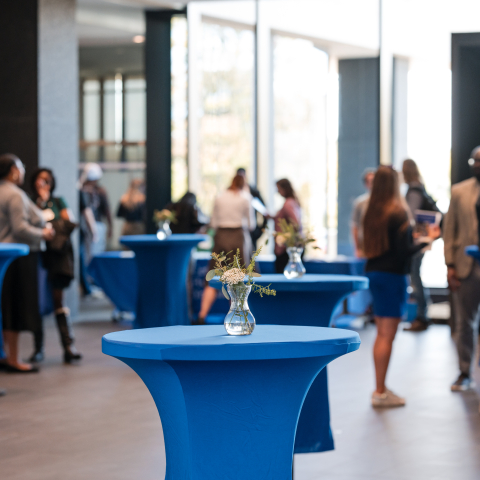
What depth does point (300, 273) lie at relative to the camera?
4.64 metres

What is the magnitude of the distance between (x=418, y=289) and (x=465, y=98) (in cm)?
208

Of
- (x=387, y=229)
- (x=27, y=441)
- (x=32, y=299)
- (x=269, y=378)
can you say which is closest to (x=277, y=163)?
(x=32, y=299)

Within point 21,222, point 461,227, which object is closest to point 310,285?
point 461,227

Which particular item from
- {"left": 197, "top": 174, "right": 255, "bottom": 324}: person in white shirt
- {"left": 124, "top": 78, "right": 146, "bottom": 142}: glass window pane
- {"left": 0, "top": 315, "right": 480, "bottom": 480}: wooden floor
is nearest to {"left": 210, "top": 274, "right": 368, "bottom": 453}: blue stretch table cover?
{"left": 0, "top": 315, "right": 480, "bottom": 480}: wooden floor

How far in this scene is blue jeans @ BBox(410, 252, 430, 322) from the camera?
352 inches

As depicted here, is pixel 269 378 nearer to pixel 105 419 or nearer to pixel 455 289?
pixel 105 419

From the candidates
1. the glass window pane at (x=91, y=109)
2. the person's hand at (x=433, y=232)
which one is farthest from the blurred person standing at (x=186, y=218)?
the glass window pane at (x=91, y=109)

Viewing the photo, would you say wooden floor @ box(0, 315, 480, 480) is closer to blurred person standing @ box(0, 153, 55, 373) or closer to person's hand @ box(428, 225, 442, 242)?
blurred person standing @ box(0, 153, 55, 373)

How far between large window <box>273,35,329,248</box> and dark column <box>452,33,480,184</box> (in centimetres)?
259

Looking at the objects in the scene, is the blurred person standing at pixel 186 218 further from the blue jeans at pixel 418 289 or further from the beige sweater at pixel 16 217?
the beige sweater at pixel 16 217

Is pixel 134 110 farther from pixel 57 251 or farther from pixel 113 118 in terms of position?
pixel 57 251

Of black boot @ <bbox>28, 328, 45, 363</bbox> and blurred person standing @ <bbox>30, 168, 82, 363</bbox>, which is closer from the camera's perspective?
blurred person standing @ <bbox>30, 168, 82, 363</bbox>

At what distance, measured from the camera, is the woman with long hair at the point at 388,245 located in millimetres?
5203

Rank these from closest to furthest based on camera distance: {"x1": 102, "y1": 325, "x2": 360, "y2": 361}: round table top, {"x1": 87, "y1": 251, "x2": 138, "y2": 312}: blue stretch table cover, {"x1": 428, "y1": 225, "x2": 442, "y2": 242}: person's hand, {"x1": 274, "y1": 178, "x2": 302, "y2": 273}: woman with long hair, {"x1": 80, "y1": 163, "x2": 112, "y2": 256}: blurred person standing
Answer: {"x1": 102, "y1": 325, "x2": 360, "y2": 361}: round table top, {"x1": 428, "y1": 225, "x2": 442, "y2": 242}: person's hand, {"x1": 274, "y1": 178, "x2": 302, "y2": 273}: woman with long hair, {"x1": 87, "y1": 251, "x2": 138, "y2": 312}: blue stretch table cover, {"x1": 80, "y1": 163, "x2": 112, "y2": 256}: blurred person standing
